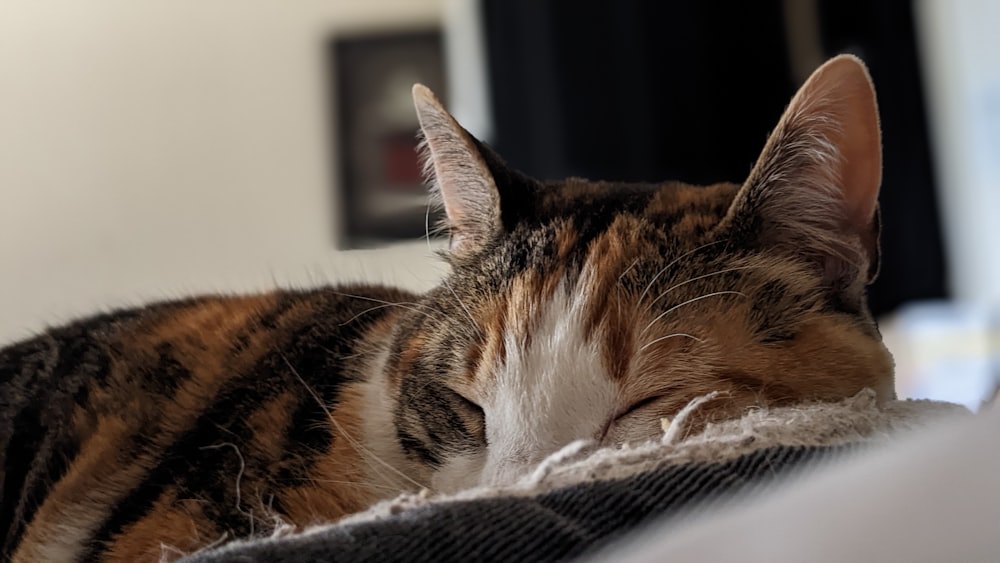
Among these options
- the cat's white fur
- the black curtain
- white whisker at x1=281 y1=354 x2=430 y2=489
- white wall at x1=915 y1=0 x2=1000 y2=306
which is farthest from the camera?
white wall at x1=915 y1=0 x2=1000 y2=306

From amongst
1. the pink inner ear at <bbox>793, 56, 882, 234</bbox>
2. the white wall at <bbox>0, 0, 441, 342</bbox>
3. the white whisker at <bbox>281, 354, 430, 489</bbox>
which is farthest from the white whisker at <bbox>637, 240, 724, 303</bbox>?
the white wall at <bbox>0, 0, 441, 342</bbox>

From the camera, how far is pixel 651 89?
8.33 ft

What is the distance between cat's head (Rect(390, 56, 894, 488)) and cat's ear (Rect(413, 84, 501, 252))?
24 mm

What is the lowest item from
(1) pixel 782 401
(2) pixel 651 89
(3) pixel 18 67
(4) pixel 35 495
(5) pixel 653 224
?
(4) pixel 35 495

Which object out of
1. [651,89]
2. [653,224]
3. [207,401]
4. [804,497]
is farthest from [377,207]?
[804,497]

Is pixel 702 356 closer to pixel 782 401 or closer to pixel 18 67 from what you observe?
pixel 782 401

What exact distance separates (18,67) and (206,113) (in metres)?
0.65

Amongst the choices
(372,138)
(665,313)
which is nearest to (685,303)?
(665,313)

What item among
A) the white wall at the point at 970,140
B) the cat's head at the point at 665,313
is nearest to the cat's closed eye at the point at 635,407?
the cat's head at the point at 665,313

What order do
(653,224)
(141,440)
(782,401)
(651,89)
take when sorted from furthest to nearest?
(651,89)
(141,440)
(653,224)
(782,401)

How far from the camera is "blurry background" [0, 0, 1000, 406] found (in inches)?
101

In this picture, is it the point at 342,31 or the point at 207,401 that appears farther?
the point at 342,31

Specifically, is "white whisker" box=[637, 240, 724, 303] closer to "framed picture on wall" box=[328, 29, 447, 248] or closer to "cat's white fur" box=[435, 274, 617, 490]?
"cat's white fur" box=[435, 274, 617, 490]

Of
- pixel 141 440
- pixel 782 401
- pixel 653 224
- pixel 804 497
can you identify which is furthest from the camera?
pixel 141 440
